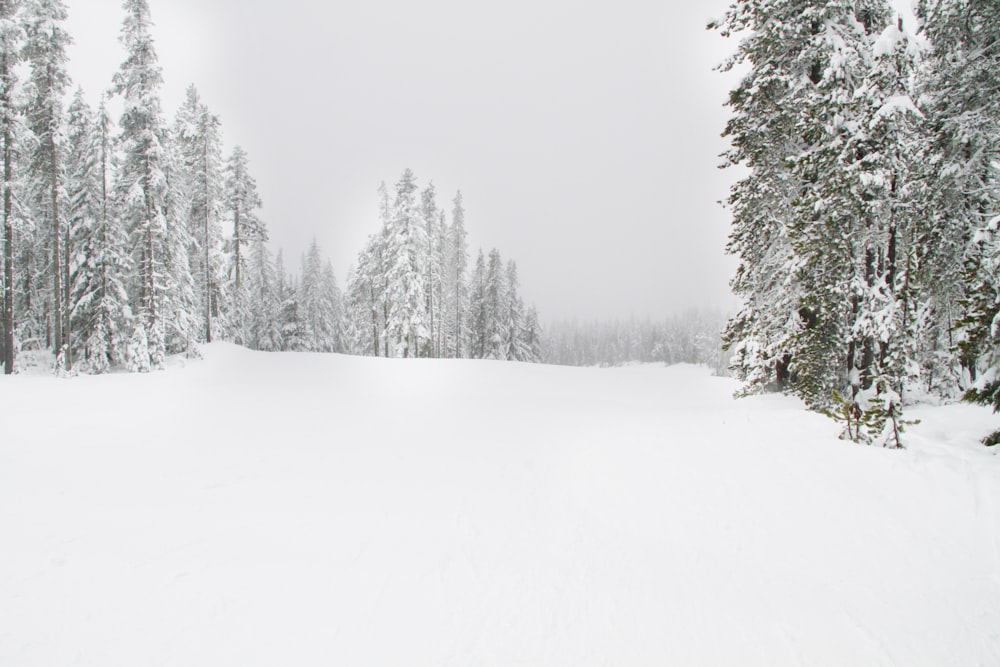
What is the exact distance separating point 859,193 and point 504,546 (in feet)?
33.9

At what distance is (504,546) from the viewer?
5.59 metres

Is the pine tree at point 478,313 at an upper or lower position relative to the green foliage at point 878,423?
upper

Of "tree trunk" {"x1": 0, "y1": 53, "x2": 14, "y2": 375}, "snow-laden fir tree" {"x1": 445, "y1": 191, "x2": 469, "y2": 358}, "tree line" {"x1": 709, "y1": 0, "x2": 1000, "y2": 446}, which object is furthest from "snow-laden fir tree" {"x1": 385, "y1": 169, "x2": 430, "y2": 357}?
"tree line" {"x1": 709, "y1": 0, "x2": 1000, "y2": 446}

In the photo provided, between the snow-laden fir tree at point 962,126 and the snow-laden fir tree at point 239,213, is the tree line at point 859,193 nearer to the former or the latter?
the snow-laden fir tree at point 962,126

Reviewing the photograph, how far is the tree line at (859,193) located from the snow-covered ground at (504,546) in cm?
210

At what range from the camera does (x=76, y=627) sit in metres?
4.01

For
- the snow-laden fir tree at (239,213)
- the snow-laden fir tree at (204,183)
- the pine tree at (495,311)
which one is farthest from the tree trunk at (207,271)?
the pine tree at (495,311)

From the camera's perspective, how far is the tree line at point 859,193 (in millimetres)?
9031

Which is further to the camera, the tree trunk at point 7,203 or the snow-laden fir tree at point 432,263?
the snow-laden fir tree at point 432,263

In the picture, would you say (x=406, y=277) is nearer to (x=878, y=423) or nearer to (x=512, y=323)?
(x=512, y=323)

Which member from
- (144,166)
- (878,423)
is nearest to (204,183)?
(144,166)

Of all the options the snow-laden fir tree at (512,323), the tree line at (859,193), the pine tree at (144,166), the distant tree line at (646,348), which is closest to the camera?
the tree line at (859,193)

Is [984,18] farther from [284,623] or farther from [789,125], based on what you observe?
[284,623]

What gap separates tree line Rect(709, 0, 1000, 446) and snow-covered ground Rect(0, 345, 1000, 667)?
2105 mm
